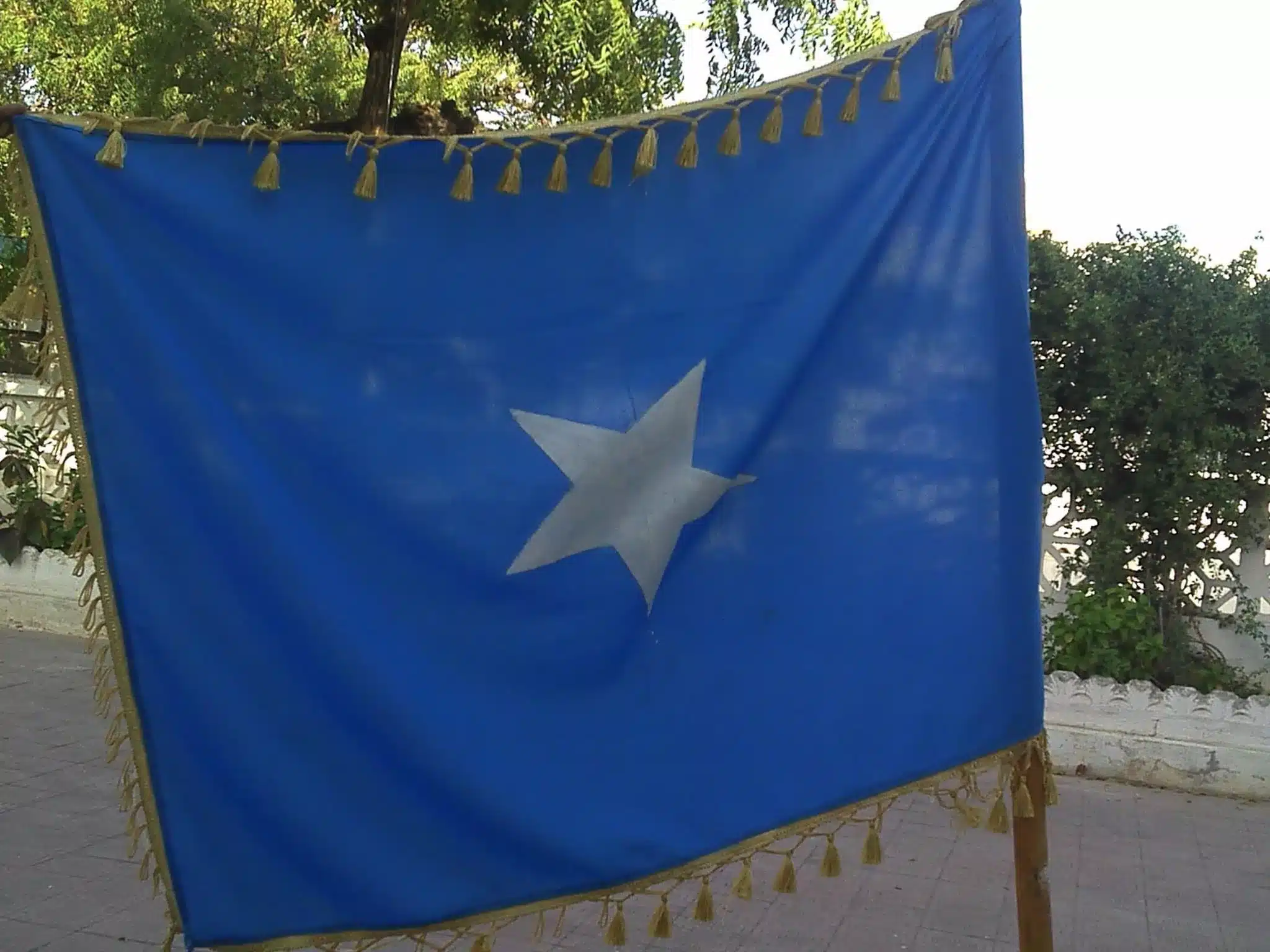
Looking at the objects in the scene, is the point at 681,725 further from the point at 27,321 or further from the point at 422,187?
the point at 27,321

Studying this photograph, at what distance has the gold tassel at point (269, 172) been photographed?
1.88 metres

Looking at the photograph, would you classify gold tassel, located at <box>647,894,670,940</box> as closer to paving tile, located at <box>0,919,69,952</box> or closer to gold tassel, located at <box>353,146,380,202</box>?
gold tassel, located at <box>353,146,380,202</box>

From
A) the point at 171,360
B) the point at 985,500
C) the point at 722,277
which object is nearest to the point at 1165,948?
the point at 985,500

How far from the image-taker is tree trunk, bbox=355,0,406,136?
5.86m

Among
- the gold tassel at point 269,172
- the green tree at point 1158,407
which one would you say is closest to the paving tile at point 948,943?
the green tree at point 1158,407

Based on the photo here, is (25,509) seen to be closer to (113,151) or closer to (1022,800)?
(113,151)

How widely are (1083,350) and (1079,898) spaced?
2844 mm

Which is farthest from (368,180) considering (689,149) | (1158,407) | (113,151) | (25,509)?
(25,509)

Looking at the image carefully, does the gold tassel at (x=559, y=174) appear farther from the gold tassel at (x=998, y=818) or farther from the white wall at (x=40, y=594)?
the white wall at (x=40, y=594)

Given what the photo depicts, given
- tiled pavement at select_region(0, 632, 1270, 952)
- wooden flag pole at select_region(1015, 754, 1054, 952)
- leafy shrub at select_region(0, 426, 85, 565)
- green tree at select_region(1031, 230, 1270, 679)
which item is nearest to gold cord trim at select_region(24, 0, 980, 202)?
wooden flag pole at select_region(1015, 754, 1054, 952)

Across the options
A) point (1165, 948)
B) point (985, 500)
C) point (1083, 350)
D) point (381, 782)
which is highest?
point (1083, 350)

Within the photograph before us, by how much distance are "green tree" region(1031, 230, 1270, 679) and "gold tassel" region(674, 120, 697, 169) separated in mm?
4351

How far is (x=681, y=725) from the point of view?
2080 millimetres

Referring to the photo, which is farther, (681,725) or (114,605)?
(681,725)
